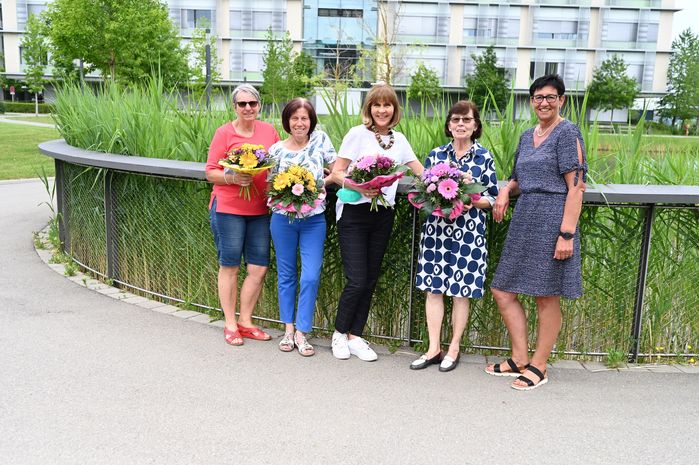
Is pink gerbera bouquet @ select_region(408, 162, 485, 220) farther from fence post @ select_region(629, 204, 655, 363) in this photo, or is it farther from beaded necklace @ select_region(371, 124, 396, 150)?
fence post @ select_region(629, 204, 655, 363)

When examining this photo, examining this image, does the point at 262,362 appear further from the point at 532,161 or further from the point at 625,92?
the point at 625,92

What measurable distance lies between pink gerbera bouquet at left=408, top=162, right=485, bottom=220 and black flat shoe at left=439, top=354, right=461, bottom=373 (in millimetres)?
977

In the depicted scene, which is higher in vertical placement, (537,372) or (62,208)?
(62,208)

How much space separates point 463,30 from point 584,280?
58339 millimetres

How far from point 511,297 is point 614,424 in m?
0.97

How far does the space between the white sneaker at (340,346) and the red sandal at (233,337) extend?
69cm

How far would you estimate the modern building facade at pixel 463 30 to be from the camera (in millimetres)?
57562

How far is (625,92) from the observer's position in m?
54.3

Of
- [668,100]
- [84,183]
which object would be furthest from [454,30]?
[84,183]

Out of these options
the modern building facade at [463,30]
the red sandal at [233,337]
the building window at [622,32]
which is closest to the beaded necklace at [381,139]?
the red sandal at [233,337]

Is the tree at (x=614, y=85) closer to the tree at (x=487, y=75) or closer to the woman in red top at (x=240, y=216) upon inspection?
the tree at (x=487, y=75)

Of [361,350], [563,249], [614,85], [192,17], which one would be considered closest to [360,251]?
[361,350]

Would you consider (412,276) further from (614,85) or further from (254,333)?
(614,85)

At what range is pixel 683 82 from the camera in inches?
2200
